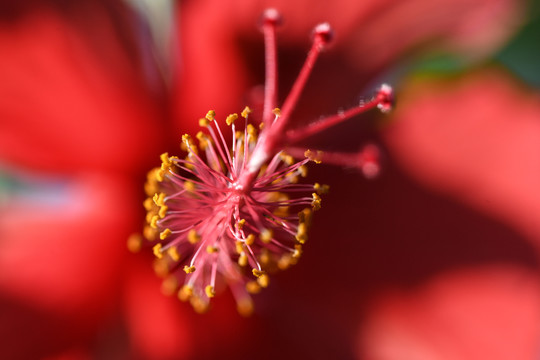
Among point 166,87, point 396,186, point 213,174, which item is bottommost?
point 396,186

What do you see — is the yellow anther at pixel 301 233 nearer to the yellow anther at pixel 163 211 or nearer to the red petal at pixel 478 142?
the yellow anther at pixel 163 211

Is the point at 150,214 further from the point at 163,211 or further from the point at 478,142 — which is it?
the point at 478,142

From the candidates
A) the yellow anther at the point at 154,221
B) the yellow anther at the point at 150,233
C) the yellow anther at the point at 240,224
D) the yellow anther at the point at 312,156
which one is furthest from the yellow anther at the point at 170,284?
the yellow anther at the point at 312,156

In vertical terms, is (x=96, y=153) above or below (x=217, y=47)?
below

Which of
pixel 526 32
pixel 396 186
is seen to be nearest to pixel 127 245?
pixel 396 186

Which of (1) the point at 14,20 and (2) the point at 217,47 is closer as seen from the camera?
(1) the point at 14,20

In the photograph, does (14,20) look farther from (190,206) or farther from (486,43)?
(486,43)

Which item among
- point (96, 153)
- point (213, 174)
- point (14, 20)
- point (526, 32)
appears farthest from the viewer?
point (526, 32)

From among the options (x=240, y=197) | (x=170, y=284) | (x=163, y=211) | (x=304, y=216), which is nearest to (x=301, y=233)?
(x=304, y=216)
